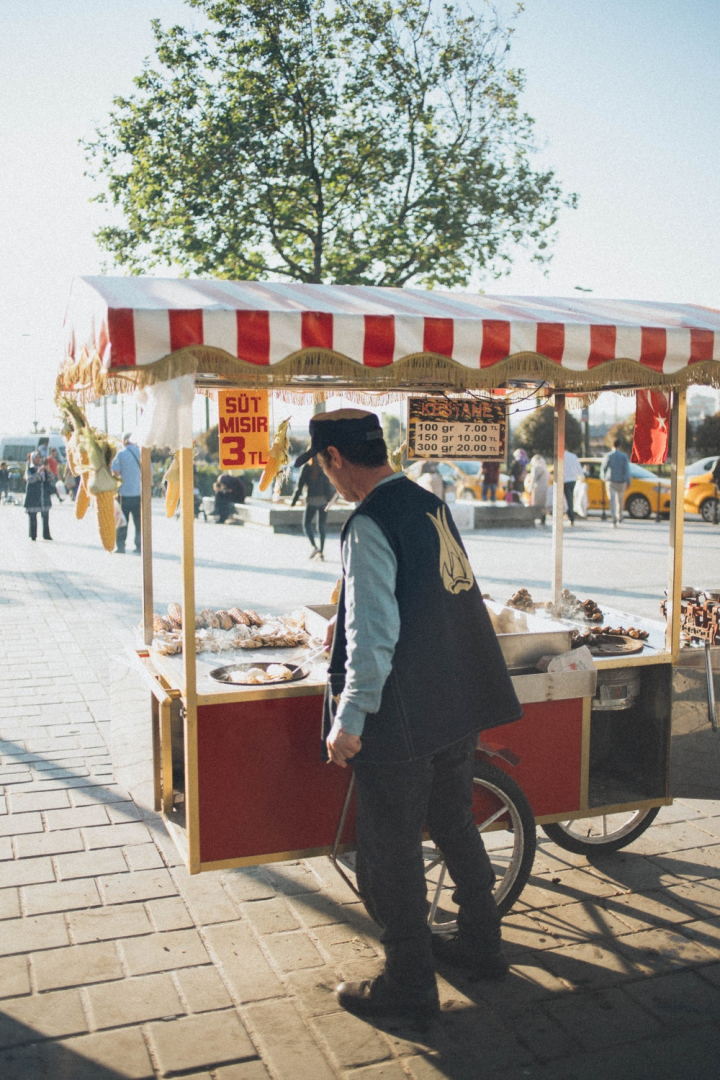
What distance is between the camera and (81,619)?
9.41m

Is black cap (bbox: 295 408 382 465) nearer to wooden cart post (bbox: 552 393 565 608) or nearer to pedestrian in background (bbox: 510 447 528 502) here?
wooden cart post (bbox: 552 393 565 608)

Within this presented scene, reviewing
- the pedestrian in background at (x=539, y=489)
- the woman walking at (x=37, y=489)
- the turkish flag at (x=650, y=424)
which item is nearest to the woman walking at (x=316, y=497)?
the woman walking at (x=37, y=489)

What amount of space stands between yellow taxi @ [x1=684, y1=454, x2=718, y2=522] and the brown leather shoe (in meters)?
20.2

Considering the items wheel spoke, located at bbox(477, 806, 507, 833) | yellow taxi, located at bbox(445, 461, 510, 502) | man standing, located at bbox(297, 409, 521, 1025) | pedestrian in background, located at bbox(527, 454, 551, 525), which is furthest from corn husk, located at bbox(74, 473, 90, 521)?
yellow taxi, located at bbox(445, 461, 510, 502)

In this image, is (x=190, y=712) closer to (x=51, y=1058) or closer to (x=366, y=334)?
(x=51, y=1058)

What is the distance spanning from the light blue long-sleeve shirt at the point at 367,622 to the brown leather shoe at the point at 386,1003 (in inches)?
36.8

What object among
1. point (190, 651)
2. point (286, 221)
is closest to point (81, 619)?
point (190, 651)

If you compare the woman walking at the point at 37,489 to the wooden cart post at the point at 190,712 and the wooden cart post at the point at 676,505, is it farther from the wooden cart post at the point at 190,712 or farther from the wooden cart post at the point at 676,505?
the wooden cart post at the point at 676,505

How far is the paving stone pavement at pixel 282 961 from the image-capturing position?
2826 mm

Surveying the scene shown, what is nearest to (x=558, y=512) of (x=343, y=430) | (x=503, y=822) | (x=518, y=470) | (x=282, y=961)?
(x=503, y=822)

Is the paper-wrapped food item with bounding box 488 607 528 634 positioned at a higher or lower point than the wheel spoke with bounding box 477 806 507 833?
higher

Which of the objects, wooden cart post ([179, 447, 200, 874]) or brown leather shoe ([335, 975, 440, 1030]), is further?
wooden cart post ([179, 447, 200, 874])

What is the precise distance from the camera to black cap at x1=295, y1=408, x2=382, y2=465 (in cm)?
304

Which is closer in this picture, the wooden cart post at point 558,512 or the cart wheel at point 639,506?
the wooden cart post at point 558,512
